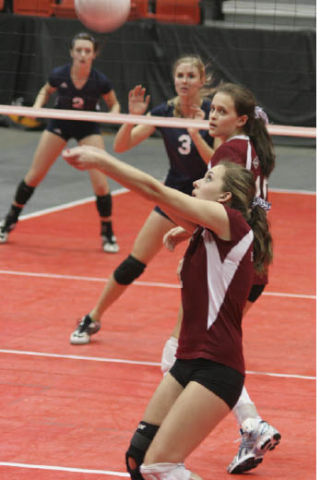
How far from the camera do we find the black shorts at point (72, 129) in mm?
Answer: 9406

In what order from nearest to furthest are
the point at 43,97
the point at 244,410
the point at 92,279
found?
the point at 244,410 < the point at 92,279 < the point at 43,97

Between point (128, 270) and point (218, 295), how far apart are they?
2674 millimetres

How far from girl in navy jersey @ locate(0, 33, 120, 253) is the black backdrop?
20.1ft

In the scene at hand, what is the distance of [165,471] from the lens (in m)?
3.85

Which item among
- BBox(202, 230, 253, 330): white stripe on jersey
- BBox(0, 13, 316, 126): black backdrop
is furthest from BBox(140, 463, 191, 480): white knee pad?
BBox(0, 13, 316, 126): black backdrop

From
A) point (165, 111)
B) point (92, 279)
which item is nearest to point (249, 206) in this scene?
point (165, 111)

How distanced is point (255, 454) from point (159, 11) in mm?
13174

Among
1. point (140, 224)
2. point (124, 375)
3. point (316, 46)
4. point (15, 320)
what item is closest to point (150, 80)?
point (316, 46)

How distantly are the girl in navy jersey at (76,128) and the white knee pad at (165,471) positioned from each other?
5.80 m

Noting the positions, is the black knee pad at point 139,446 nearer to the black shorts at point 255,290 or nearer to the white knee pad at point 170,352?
the white knee pad at point 170,352

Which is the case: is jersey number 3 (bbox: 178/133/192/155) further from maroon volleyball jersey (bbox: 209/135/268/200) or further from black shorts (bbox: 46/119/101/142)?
black shorts (bbox: 46/119/101/142)

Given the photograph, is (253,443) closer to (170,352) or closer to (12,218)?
(170,352)

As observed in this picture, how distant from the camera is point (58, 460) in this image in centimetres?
480

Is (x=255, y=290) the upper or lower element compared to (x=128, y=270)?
upper
